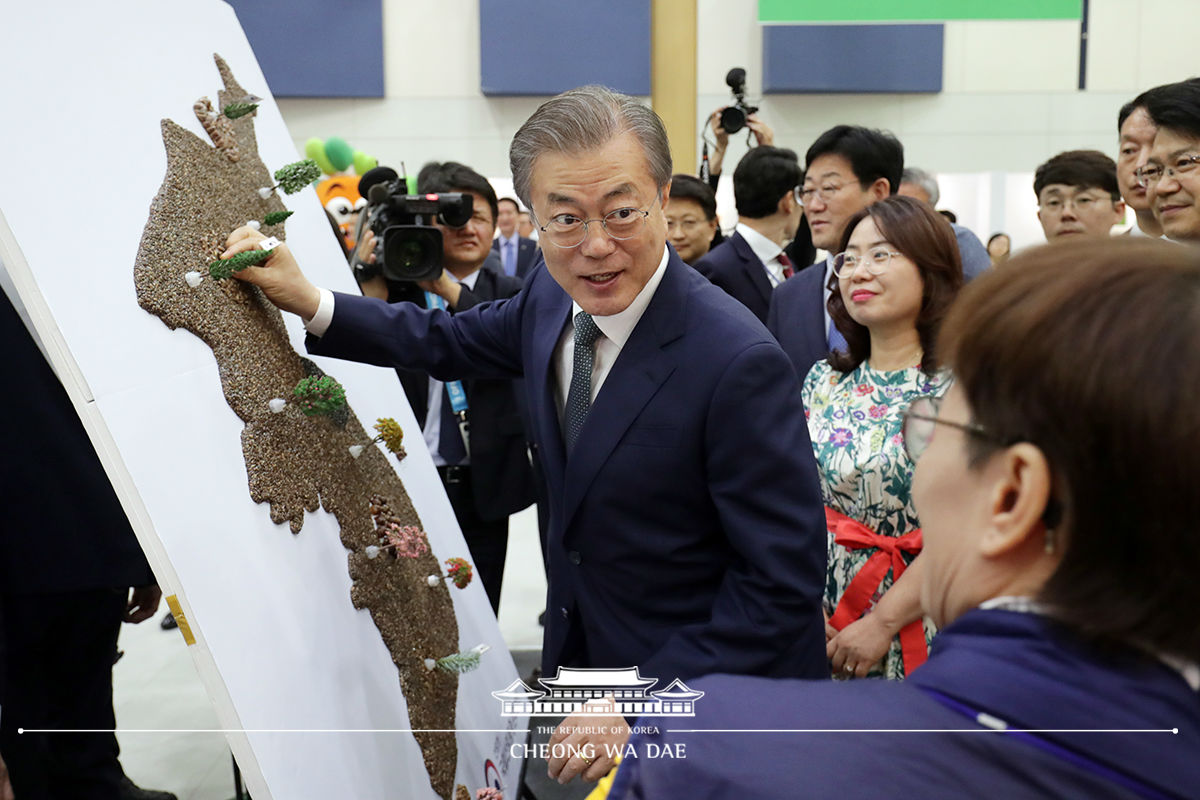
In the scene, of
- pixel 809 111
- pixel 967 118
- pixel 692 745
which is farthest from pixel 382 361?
pixel 967 118

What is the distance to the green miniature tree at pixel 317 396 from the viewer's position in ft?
4.42

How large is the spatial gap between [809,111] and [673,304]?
22.6 feet

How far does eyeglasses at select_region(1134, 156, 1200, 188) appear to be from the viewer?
1783mm

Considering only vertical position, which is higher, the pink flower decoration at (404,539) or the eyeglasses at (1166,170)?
the eyeglasses at (1166,170)

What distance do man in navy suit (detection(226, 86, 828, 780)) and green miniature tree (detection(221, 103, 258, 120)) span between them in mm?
286

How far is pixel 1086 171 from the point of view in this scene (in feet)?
9.43

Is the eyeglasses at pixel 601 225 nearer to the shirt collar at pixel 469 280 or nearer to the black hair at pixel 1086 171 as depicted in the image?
the shirt collar at pixel 469 280

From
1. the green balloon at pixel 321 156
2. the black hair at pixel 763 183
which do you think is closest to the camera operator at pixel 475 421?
the black hair at pixel 763 183

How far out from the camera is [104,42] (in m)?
1.16

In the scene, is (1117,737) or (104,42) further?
(104,42)

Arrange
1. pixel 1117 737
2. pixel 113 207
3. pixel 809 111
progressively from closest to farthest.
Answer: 1. pixel 1117 737
2. pixel 113 207
3. pixel 809 111

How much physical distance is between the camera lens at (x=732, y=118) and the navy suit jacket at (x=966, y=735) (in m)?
3.49

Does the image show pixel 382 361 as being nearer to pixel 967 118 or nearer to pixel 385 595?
pixel 385 595

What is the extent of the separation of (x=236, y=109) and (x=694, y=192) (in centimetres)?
192
